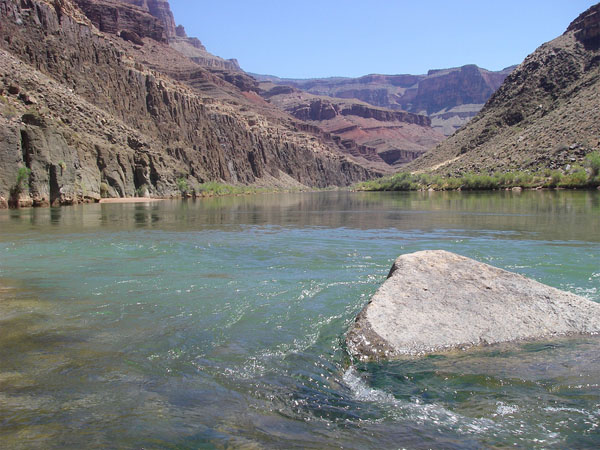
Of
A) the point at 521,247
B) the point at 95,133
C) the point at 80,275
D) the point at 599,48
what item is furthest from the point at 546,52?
the point at 80,275

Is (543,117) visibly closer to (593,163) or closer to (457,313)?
(593,163)

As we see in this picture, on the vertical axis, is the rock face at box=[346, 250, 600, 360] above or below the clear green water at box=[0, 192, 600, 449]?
above

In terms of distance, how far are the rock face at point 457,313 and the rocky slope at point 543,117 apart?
74.3 meters

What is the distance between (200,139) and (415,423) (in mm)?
139544

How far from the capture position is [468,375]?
5.47 meters

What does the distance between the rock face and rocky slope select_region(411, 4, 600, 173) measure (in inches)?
2925

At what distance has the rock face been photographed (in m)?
6.34

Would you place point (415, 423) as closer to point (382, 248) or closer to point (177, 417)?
point (177, 417)

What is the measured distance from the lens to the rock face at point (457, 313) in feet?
20.8

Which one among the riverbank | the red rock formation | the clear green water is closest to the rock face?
the clear green water

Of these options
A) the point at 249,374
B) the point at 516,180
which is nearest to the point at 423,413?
the point at 249,374

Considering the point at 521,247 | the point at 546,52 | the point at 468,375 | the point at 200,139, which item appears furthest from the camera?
the point at 200,139

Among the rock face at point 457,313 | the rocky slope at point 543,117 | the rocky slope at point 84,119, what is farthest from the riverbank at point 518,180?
the rock face at point 457,313

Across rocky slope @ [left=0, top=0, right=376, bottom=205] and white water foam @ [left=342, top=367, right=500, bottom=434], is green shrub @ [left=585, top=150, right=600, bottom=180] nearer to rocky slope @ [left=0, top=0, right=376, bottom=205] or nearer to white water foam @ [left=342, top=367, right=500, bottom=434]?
rocky slope @ [left=0, top=0, right=376, bottom=205]
